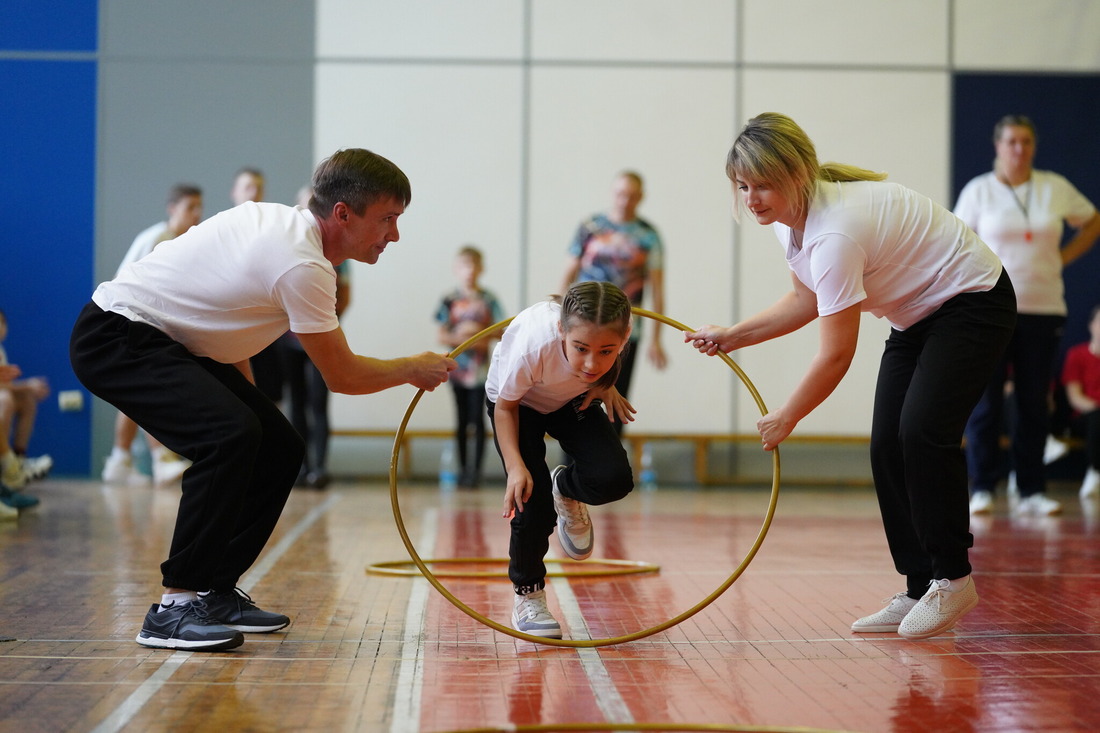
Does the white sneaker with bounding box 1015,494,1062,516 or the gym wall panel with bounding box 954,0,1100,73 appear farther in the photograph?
the gym wall panel with bounding box 954,0,1100,73

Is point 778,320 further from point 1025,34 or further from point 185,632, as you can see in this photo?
point 1025,34

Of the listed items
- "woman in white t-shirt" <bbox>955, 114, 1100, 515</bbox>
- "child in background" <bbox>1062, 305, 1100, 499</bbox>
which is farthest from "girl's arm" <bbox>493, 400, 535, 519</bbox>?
"child in background" <bbox>1062, 305, 1100, 499</bbox>

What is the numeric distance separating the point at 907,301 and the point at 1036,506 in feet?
12.0

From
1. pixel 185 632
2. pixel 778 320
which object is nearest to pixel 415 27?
pixel 778 320

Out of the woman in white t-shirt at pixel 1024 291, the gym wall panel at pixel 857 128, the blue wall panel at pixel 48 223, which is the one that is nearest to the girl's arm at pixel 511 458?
the woman in white t-shirt at pixel 1024 291

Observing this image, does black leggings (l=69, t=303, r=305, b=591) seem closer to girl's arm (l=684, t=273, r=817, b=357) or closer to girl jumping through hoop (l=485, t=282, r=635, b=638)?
girl jumping through hoop (l=485, t=282, r=635, b=638)

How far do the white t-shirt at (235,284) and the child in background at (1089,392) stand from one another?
20.8 feet

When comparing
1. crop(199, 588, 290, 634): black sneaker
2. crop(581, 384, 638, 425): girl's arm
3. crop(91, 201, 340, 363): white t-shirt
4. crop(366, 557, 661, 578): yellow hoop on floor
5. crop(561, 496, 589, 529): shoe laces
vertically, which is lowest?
crop(366, 557, 661, 578): yellow hoop on floor

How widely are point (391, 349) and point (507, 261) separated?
1115 millimetres

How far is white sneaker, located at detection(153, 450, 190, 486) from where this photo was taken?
7703mm

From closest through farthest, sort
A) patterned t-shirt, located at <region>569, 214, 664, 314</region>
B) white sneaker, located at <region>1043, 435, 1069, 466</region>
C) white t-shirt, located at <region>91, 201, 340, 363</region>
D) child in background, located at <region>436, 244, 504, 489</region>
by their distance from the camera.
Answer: white t-shirt, located at <region>91, 201, 340, 363</region> < patterned t-shirt, located at <region>569, 214, 664, 314</region> < child in background, located at <region>436, 244, 504, 489</region> < white sneaker, located at <region>1043, 435, 1069, 466</region>

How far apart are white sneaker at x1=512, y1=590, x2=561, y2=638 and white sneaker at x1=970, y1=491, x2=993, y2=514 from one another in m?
3.76

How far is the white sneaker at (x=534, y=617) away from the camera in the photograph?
3.24 m

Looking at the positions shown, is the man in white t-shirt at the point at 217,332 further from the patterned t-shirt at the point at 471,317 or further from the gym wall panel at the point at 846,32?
the gym wall panel at the point at 846,32
